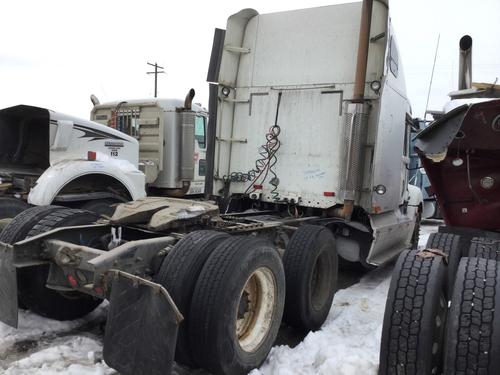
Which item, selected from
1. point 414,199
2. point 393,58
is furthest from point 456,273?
point 414,199

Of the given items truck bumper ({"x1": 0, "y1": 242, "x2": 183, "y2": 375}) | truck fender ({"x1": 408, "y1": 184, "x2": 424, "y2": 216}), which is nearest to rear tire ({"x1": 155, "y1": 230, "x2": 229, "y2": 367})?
truck bumper ({"x1": 0, "y1": 242, "x2": 183, "y2": 375})

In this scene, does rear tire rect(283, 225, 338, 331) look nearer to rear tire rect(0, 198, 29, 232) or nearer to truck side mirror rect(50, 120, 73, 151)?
truck side mirror rect(50, 120, 73, 151)

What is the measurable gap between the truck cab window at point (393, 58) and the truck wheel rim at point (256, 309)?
362 cm

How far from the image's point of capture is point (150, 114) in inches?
334

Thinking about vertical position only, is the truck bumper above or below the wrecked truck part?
below

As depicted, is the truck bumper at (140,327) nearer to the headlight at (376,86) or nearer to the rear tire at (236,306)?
the rear tire at (236,306)

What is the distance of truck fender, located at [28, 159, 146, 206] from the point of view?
225 inches

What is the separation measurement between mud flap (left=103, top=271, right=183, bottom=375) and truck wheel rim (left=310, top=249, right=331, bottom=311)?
2.37 meters

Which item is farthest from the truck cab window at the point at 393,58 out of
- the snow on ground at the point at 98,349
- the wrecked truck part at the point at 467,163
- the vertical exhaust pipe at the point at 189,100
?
the vertical exhaust pipe at the point at 189,100

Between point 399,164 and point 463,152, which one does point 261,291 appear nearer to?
point 463,152

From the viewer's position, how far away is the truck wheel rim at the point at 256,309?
3.46 m

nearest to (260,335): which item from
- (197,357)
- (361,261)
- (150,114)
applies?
(197,357)

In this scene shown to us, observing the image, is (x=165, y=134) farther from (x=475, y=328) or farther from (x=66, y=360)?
(x=475, y=328)

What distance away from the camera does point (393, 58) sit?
238 inches
